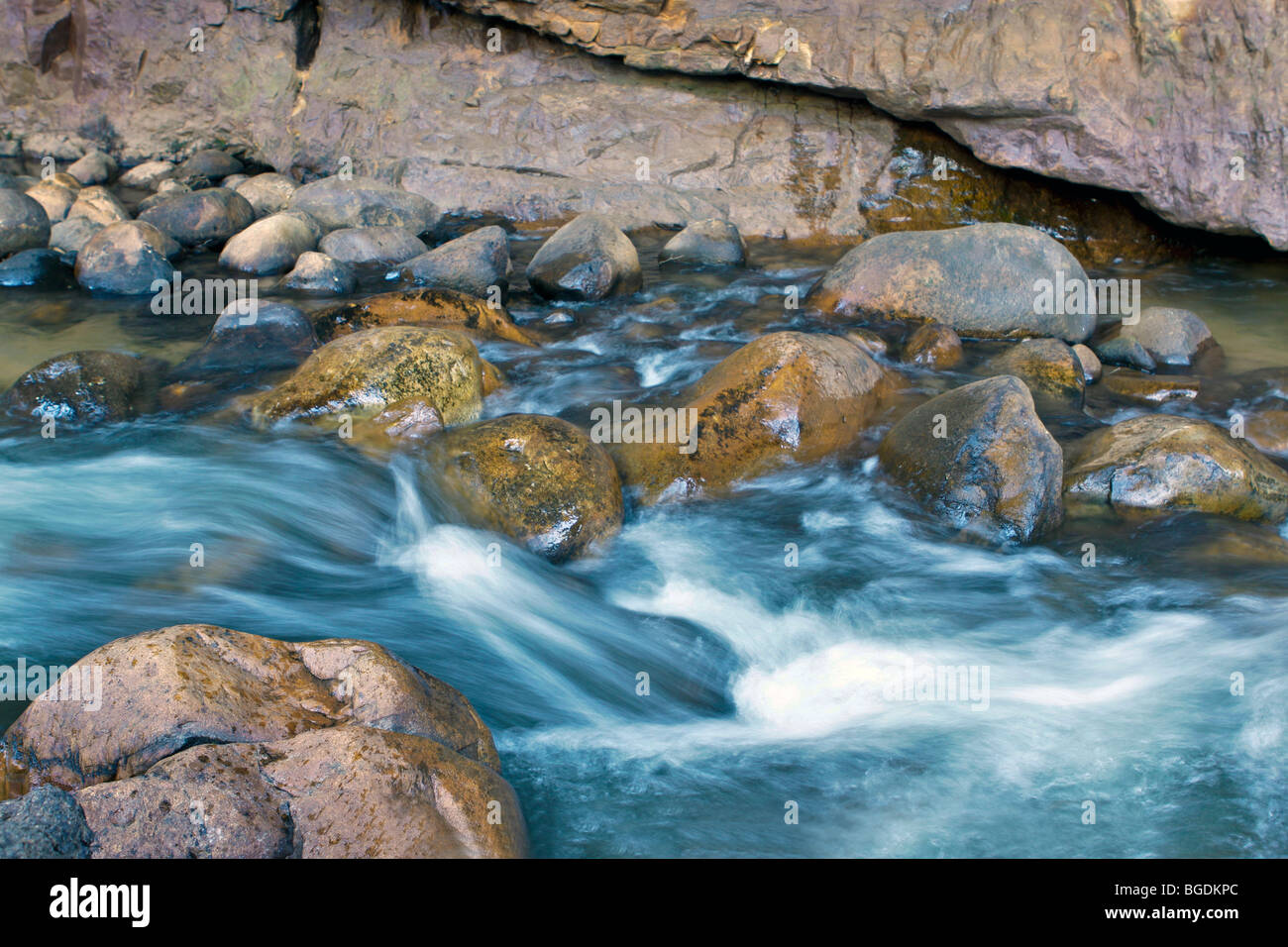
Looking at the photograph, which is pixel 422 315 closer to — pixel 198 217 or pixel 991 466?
pixel 198 217

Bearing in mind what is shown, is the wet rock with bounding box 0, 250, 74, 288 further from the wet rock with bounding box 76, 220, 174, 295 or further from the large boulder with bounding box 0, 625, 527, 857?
the large boulder with bounding box 0, 625, 527, 857

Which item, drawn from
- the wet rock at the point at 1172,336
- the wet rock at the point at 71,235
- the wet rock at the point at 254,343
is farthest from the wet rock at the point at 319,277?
the wet rock at the point at 1172,336

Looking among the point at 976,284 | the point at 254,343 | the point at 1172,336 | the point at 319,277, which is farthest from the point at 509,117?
the point at 1172,336

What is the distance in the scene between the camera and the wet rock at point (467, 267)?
8148 mm

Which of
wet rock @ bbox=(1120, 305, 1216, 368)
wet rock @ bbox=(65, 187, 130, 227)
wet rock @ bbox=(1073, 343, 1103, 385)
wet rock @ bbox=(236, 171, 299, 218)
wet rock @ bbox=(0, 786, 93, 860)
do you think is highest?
wet rock @ bbox=(236, 171, 299, 218)

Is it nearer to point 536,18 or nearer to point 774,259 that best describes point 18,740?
point 774,259

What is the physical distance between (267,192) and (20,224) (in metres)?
2.48

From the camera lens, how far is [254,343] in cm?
673

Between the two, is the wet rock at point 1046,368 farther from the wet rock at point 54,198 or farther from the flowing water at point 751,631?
the wet rock at point 54,198

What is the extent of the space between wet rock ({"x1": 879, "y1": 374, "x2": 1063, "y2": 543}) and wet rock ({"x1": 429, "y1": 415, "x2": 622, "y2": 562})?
169cm

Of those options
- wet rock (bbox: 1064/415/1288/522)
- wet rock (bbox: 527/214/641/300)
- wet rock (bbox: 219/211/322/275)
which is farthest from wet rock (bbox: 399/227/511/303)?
wet rock (bbox: 1064/415/1288/522)

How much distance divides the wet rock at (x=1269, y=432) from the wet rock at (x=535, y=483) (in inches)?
156

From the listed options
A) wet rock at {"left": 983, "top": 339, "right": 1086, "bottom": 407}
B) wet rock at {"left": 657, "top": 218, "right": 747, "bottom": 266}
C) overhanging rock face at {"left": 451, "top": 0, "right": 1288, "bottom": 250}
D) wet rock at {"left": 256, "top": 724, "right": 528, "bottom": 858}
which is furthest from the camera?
wet rock at {"left": 657, "top": 218, "right": 747, "bottom": 266}

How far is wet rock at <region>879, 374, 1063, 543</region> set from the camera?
491cm
